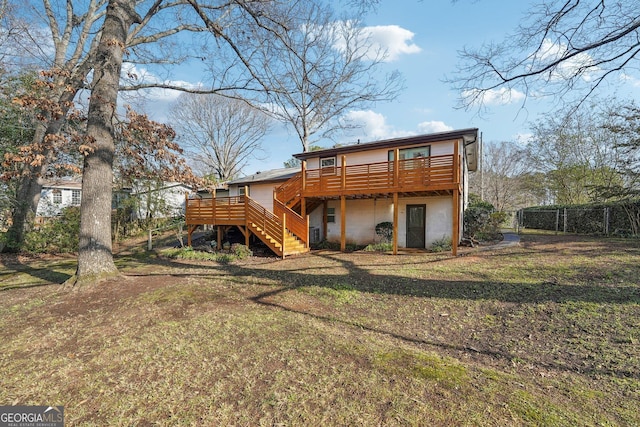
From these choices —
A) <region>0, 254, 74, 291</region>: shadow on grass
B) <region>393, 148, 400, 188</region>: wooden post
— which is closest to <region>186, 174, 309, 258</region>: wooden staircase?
<region>393, 148, 400, 188</region>: wooden post

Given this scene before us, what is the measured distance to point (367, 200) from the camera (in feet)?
43.5

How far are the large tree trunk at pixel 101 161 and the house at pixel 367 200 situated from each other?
18.5 feet

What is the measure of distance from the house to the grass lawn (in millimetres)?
4450

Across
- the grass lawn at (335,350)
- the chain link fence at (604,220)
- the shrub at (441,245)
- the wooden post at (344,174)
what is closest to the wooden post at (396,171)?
the wooden post at (344,174)

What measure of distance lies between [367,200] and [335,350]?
10324 mm

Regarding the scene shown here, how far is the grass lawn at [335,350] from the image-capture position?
239cm

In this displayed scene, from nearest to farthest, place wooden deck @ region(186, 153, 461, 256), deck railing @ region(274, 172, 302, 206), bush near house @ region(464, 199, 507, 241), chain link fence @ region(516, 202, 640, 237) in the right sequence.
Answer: wooden deck @ region(186, 153, 461, 256) → chain link fence @ region(516, 202, 640, 237) → bush near house @ region(464, 199, 507, 241) → deck railing @ region(274, 172, 302, 206)

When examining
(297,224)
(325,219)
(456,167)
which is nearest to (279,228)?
(297,224)

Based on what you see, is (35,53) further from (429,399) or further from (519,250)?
(519,250)

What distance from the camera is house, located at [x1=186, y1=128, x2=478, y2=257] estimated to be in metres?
10.6

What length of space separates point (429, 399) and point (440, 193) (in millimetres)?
9829

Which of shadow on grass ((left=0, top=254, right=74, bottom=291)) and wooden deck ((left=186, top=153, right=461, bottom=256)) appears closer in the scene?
shadow on grass ((left=0, top=254, right=74, bottom=291))

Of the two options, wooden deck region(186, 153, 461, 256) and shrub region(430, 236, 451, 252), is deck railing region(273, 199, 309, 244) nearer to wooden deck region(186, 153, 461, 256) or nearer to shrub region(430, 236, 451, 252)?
wooden deck region(186, 153, 461, 256)

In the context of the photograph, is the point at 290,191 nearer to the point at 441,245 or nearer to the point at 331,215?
the point at 331,215
